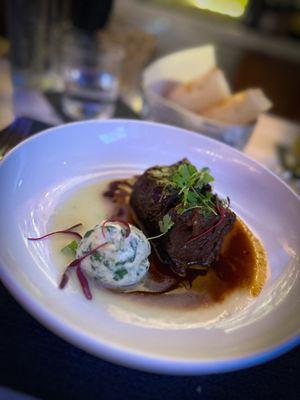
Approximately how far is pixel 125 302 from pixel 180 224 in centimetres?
35

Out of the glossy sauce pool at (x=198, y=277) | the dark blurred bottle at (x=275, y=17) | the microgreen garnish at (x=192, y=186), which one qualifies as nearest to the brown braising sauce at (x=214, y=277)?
the glossy sauce pool at (x=198, y=277)

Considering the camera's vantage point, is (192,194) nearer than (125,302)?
No

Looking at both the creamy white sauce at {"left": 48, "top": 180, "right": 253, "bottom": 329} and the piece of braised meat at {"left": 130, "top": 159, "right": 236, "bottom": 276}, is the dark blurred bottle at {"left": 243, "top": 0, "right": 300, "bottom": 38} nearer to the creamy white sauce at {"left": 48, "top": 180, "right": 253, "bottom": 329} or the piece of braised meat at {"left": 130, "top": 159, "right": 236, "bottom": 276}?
the piece of braised meat at {"left": 130, "top": 159, "right": 236, "bottom": 276}

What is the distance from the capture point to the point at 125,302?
119 centimetres

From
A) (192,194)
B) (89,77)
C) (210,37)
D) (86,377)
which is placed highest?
(192,194)

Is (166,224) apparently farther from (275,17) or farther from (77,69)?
(275,17)

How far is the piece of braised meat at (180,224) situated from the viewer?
55.7 inches

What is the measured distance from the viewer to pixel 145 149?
1830mm

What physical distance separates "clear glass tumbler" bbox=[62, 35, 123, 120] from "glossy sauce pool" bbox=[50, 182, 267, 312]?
887 mm

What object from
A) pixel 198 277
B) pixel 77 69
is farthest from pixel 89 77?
pixel 198 277

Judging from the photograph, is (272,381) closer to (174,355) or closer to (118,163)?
(174,355)

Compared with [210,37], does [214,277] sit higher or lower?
higher

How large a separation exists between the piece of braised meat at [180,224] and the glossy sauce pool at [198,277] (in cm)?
5

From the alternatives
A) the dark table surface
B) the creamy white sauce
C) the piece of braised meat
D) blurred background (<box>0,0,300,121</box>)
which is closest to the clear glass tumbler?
blurred background (<box>0,0,300,121</box>)
